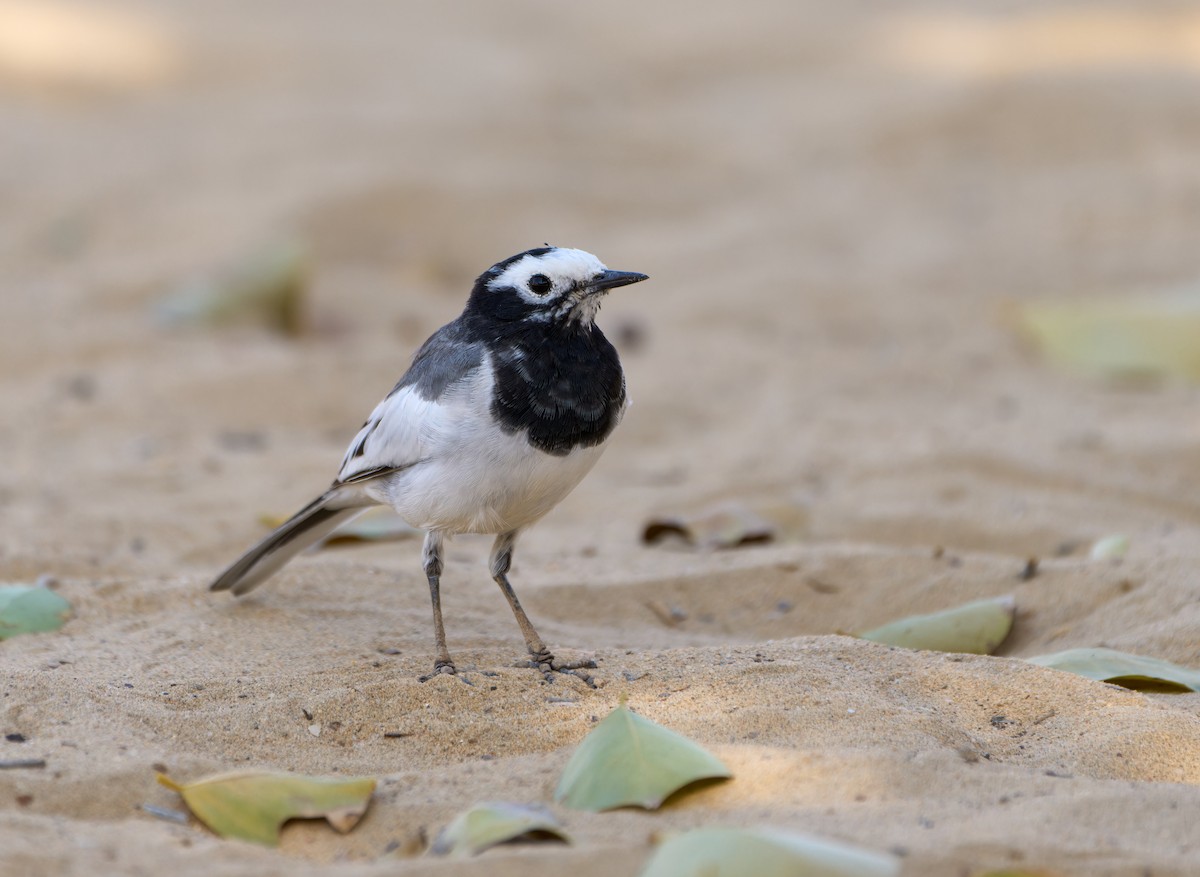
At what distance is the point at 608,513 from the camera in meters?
6.38

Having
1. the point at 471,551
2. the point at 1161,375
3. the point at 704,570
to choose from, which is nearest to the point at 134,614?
the point at 471,551

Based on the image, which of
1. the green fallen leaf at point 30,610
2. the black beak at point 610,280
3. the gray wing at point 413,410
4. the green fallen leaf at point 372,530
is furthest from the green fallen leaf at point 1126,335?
the green fallen leaf at point 30,610

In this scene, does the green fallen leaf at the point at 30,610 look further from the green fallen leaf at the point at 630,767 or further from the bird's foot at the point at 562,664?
the green fallen leaf at the point at 630,767

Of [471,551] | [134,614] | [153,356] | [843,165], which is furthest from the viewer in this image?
[843,165]

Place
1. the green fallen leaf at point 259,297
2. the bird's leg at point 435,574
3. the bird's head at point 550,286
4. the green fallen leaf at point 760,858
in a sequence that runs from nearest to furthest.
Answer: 1. the green fallen leaf at point 760,858
2. the bird's leg at point 435,574
3. the bird's head at point 550,286
4. the green fallen leaf at point 259,297

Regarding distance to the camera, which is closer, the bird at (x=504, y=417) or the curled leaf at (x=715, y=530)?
the bird at (x=504, y=417)

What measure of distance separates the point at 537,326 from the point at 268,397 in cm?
362

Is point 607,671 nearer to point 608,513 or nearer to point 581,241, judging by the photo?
point 608,513

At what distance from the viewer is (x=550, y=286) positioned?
4.42 m

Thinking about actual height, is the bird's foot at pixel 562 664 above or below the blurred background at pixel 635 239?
below

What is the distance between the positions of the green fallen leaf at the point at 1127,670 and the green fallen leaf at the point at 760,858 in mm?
1510

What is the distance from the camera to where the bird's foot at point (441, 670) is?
4.00 m

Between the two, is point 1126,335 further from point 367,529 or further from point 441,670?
point 441,670

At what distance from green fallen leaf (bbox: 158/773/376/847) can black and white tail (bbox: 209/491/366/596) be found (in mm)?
1557
